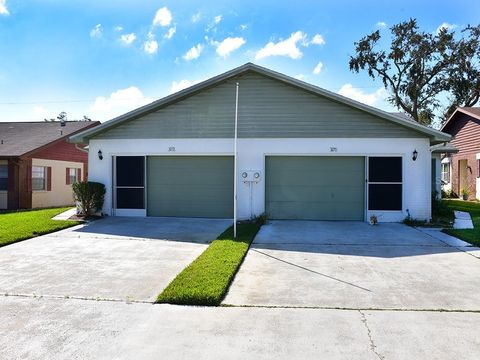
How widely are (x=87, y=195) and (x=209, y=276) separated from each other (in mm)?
8046

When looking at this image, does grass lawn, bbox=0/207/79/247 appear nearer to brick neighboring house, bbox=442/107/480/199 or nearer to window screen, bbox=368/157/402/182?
window screen, bbox=368/157/402/182

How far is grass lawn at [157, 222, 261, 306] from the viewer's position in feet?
16.9

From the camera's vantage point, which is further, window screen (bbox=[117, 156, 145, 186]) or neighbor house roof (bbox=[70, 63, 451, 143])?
window screen (bbox=[117, 156, 145, 186])

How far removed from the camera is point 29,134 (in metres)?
21.0

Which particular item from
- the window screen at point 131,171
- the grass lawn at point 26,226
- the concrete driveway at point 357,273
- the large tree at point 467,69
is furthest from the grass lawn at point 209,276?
the large tree at point 467,69

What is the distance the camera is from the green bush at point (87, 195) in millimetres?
12805

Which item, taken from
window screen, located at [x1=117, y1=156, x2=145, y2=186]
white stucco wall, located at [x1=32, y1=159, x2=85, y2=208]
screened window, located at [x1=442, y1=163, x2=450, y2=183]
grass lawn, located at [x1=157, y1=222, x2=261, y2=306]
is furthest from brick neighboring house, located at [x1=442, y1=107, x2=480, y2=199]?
white stucco wall, located at [x1=32, y1=159, x2=85, y2=208]

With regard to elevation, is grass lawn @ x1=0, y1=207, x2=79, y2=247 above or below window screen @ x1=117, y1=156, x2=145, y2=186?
below

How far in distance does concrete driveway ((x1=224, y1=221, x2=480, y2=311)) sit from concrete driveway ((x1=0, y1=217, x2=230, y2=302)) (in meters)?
1.33

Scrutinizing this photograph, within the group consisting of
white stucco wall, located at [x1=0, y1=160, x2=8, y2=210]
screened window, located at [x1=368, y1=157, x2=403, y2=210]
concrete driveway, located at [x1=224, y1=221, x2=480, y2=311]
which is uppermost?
screened window, located at [x1=368, y1=157, x2=403, y2=210]

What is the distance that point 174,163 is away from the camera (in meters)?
13.5

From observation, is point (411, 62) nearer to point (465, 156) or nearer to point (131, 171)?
point (465, 156)

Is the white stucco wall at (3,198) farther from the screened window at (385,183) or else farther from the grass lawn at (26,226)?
the screened window at (385,183)

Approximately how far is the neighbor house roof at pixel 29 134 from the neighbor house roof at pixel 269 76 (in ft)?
21.6
